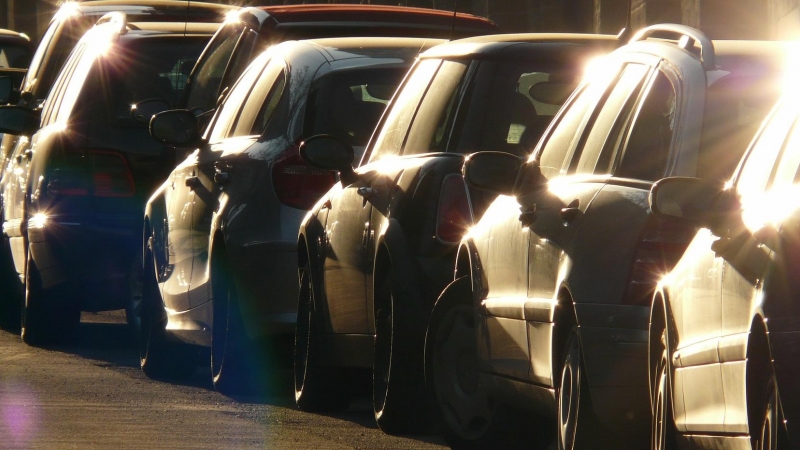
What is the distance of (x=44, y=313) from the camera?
13.9m

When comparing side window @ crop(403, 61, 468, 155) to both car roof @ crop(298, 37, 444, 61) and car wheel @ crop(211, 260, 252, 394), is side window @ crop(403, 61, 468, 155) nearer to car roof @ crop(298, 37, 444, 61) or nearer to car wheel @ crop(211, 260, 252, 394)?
car roof @ crop(298, 37, 444, 61)

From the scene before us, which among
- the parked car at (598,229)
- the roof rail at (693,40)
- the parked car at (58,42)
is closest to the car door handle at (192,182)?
the parked car at (598,229)

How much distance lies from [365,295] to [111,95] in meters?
4.32

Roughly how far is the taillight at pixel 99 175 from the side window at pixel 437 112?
4.29 metres

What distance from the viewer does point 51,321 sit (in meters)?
13.9

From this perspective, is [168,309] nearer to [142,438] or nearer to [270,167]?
[270,167]

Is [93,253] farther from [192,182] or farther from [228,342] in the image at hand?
[228,342]

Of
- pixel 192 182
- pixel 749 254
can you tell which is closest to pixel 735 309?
pixel 749 254

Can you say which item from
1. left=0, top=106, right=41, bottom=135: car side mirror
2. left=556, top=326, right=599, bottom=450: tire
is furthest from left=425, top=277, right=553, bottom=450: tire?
left=0, top=106, right=41, bottom=135: car side mirror

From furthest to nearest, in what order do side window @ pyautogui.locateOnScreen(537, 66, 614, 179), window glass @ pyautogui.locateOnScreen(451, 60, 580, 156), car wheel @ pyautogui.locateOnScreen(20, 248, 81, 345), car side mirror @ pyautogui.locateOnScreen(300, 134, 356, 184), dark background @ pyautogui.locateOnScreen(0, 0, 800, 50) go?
dark background @ pyautogui.locateOnScreen(0, 0, 800, 50) < car wheel @ pyautogui.locateOnScreen(20, 248, 81, 345) < car side mirror @ pyautogui.locateOnScreen(300, 134, 356, 184) < window glass @ pyautogui.locateOnScreen(451, 60, 580, 156) < side window @ pyautogui.locateOnScreen(537, 66, 614, 179)

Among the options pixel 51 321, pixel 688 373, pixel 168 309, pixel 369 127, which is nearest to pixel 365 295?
pixel 369 127

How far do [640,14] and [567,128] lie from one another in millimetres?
15236

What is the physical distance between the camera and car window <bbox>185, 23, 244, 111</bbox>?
1320cm

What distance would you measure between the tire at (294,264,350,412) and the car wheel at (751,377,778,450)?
4790 mm
